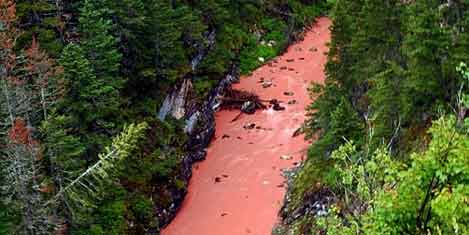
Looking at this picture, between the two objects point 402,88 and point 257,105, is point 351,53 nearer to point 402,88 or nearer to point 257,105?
point 402,88

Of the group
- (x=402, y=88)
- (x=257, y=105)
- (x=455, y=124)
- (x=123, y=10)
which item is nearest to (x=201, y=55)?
(x=257, y=105)

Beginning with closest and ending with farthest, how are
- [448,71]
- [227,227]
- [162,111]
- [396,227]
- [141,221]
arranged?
[396,227] → [448,71] → [141,221] → [227,227] → [162,111]

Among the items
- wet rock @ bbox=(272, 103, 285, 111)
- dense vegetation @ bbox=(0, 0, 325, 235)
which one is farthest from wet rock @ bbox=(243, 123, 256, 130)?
dense vegetation @ bbox=(0, 0, 325, 235)

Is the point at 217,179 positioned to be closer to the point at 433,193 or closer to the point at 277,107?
the point at 277,107

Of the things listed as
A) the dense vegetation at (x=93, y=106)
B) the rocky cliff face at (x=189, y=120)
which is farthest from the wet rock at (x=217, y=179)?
the dense vegetation at (x=93, y=106)

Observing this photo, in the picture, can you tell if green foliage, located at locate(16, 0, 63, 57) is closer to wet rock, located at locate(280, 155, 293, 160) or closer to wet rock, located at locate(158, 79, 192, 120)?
wet rock, located at locate(158, 79, 192, 120)
